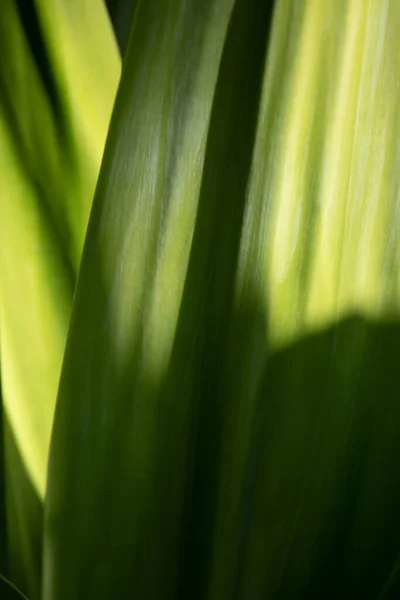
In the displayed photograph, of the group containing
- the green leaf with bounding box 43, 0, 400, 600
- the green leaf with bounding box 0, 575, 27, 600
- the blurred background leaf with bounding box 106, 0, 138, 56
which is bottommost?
the green leaf with bounding box 0, 575, 27, 600

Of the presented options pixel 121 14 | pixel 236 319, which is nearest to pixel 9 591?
pixel 236 319

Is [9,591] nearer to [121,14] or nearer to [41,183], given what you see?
[41,183]

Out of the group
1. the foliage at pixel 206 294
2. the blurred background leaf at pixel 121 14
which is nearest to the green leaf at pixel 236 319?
the foliage at pixel 206 294

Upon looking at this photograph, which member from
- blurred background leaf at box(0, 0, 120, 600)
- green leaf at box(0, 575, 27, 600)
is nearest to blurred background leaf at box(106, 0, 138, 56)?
blurred background leaf at box(0, 0, 120, 600)

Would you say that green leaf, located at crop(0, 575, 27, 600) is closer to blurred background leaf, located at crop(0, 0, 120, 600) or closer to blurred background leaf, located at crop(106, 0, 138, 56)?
blurred background leaf, located at crop(0, 0, 120, 600)

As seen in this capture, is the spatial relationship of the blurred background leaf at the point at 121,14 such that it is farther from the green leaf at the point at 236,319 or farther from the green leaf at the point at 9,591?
the green leaf at the point at 9,591

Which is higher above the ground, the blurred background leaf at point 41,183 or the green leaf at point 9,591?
the blurred background leaf at point 41,183
